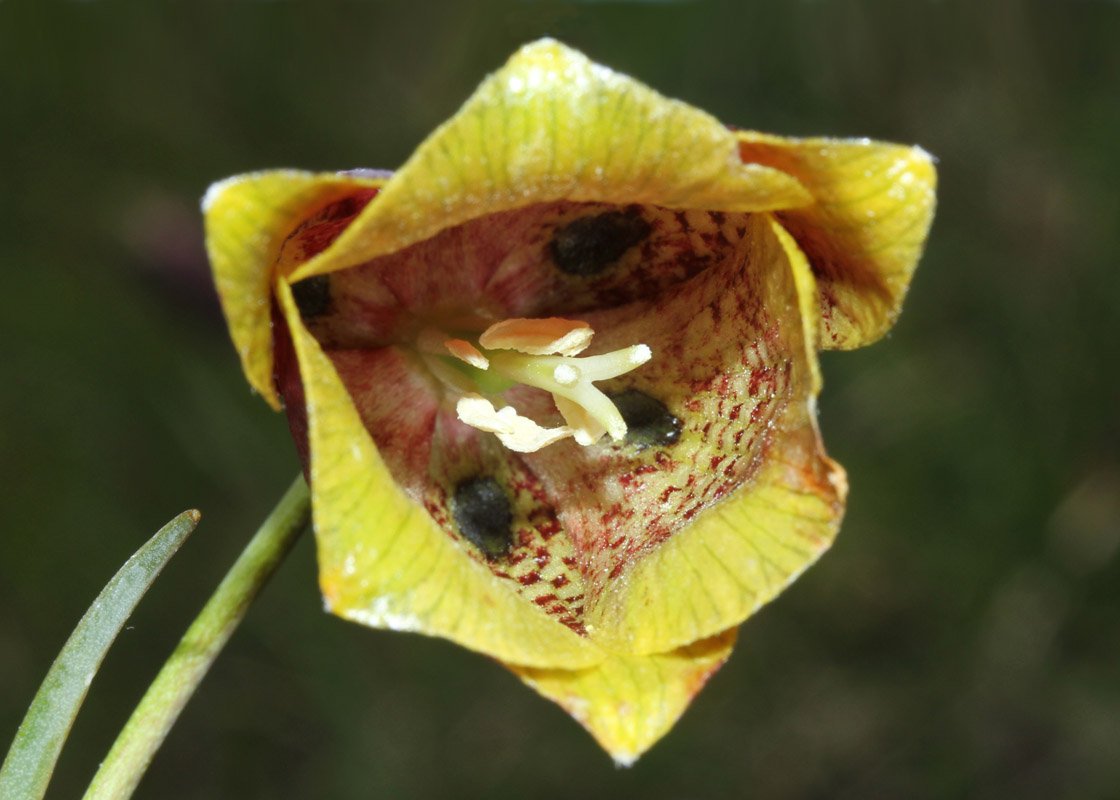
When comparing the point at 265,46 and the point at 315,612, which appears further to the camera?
the point at 265,46

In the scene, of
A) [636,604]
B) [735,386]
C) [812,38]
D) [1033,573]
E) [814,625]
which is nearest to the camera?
[636,604]

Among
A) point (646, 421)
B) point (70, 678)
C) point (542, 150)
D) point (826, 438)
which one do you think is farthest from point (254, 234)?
point (826, 438)

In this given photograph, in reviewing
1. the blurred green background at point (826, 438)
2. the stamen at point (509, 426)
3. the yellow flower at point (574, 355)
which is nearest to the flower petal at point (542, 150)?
the yellow flower at point (574, 355)

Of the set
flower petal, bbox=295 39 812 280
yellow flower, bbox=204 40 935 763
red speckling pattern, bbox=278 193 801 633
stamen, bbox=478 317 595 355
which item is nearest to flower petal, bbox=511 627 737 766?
yellow flower, bbox=204 40 935 763

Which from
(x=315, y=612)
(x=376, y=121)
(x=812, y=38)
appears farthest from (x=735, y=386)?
(x=376, y=121)

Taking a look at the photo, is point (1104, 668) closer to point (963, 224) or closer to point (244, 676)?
point (963, 224)

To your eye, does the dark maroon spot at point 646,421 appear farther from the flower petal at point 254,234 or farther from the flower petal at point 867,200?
the flower petal at point 254,234

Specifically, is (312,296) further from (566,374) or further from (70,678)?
(70,678)
